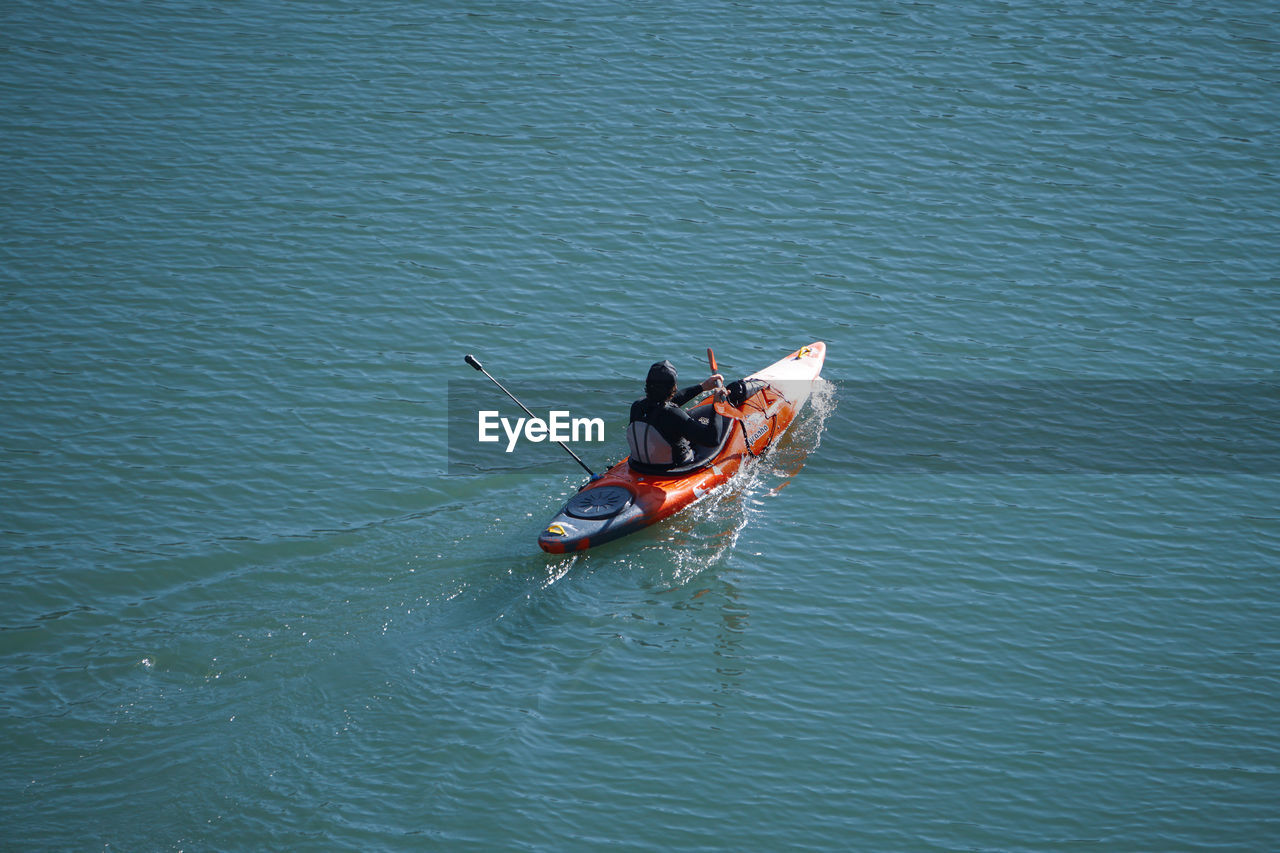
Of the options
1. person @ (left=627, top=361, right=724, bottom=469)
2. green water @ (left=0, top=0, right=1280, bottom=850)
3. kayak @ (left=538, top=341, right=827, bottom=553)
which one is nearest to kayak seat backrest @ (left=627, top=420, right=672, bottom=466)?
person @ (left=627, top=361, right=724, bottom=469)

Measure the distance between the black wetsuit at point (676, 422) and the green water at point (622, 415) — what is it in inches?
29.7

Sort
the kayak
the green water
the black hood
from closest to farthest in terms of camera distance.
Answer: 1. the green water
2. the kayak
3. the black hood

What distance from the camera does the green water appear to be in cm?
854

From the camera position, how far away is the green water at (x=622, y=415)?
28.0 ft

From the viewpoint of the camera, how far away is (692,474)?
11938mm

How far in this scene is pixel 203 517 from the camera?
11328mm

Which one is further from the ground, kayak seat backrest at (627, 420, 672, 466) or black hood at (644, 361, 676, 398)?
black hood at (644, 361, 676, 398)

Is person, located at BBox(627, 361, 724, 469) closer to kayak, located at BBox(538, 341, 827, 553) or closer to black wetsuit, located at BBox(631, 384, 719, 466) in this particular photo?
black wetsuit, located at BBox(631, 384, 719, 466)

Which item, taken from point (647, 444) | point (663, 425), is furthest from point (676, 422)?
point (647, 444)

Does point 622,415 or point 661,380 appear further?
point 622,415

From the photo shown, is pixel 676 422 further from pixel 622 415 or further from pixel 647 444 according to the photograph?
pixel 622 415

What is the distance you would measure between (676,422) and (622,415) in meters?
2.04

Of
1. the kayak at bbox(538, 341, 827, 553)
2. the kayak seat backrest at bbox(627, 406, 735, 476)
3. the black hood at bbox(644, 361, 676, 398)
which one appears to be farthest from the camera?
the kayak seat backrest at bbox(627, 406, 735, 476)

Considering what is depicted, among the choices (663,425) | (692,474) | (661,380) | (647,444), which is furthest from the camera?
(692,474)
